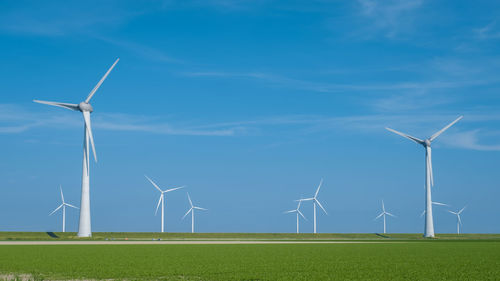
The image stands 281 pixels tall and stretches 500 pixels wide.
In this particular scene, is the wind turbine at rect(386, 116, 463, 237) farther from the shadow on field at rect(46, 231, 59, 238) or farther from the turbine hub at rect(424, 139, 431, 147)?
the shadow on field at rect(46, 231, 59, 238)

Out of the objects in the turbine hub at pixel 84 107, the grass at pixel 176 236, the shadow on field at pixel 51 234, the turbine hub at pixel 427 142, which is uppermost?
the turbine hub at pixel 84 107

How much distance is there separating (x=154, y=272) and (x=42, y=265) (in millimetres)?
9478

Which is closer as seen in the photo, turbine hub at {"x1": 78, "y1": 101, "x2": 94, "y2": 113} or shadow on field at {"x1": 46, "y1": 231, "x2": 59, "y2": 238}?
turbine hub at {"x1": 78, "y1": 101, "x2": 94, "y2": 113}

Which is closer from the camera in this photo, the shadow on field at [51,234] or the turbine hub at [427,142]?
the shadow on field at [51,234]

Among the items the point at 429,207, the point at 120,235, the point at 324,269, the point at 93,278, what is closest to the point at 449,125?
the point at 429,207

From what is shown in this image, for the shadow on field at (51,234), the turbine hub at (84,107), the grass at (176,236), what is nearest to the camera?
the turbine hub at (84,107)

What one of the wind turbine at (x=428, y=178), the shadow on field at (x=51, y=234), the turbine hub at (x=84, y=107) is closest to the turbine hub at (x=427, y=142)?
the wind turbine at (x=428, y=178)

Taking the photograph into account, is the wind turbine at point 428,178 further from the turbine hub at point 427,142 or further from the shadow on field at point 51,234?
the shadow on field at point 51,234

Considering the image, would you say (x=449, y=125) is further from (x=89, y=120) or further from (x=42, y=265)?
(x=42, y=265)

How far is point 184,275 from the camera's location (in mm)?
29375

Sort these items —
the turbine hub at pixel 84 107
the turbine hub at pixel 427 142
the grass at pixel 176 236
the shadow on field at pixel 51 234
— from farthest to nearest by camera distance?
the turbine hub at pixel 427 142, the shadow on field at pixel 51 234, the grass at pixel 176 236, the turbine hub at pixel 84 107

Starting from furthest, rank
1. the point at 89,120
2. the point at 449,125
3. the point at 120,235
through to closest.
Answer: the point at 449,125, the point at 120,235, the point at 89,120

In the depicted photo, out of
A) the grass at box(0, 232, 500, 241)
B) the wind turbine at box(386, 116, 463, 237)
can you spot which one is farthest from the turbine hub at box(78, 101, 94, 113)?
the wind turbine at box(386, 116, 463, 237)

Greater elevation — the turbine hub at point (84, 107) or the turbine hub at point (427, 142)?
the turbine hub at point (84, 107)
